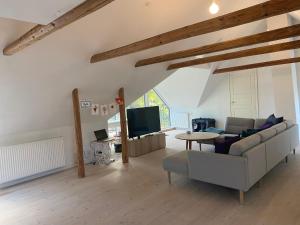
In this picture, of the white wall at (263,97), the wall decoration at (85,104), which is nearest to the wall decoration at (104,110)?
the wall decoration at (85,104)

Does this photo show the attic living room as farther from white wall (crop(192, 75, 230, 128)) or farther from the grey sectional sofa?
white wall (crop(192, 75, 230, 128))

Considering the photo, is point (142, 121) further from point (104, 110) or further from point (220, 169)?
point (220, 169)

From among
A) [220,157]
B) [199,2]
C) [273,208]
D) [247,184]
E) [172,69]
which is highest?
[199,2]

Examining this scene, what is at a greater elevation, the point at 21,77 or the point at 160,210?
the point at 21,77

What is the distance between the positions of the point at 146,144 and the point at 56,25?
440cm

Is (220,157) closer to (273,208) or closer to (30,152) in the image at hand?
(273,208)

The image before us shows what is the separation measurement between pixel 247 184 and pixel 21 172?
3975 millimetres

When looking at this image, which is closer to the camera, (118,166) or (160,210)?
(160,210)

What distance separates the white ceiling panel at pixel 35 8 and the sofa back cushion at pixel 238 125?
18.2ft

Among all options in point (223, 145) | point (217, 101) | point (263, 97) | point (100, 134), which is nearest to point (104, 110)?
point (100, 134)

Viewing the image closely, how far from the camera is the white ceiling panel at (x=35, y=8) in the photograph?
6.14 feet

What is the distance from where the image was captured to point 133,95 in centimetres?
603

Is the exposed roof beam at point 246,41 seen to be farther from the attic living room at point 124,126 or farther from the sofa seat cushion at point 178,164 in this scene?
the sofa seat cushion at point 178,164

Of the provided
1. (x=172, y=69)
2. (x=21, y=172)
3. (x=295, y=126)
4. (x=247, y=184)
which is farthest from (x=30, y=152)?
(x=295, y=126)
